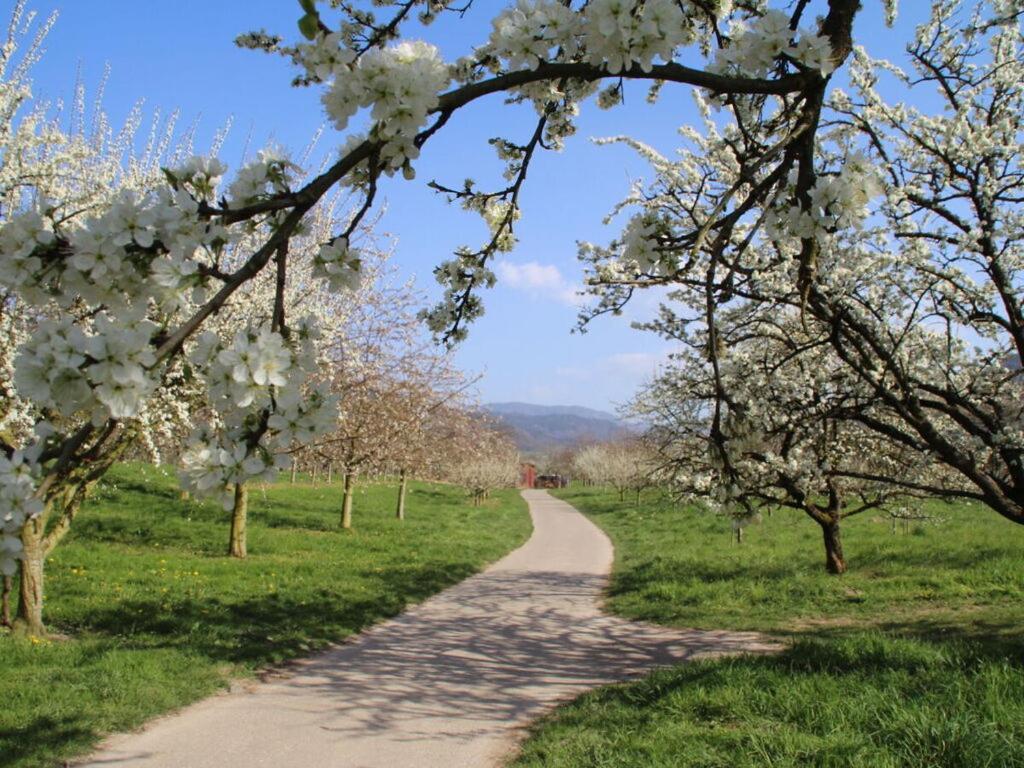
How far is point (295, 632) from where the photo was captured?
846cm

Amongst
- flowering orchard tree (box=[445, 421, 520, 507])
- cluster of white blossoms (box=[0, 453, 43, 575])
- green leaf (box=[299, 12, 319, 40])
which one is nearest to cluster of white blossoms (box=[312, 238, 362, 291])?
green leaf (box=[299, 12, 319, 40])

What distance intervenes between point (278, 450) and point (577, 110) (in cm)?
251

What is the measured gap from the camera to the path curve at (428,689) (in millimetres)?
5055

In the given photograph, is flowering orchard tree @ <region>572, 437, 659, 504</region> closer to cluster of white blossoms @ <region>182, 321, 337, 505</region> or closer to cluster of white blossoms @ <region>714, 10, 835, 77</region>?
cluster of white blossoms @ <region>714, 10, 835, 77</region>

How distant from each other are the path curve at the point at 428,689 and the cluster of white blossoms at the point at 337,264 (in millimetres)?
3830

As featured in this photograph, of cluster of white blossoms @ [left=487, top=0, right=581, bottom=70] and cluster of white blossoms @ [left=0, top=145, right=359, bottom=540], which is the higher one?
cluster of white blossoms @ [left=487, top=0, right=581, bottom=70]

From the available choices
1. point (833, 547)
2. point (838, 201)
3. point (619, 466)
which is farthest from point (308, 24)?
point (619, 466)

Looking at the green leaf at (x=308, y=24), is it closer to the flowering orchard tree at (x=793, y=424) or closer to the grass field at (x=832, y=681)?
the grass field at (x=832, y=681)

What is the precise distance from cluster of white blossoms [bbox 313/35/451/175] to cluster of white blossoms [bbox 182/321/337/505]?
61 centimetres

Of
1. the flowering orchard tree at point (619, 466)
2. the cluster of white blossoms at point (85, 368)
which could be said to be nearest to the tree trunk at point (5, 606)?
the cluster of white blossoms at point (85, 368)

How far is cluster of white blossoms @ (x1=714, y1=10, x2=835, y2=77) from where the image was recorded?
95.8 inches

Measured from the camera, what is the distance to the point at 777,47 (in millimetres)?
2461

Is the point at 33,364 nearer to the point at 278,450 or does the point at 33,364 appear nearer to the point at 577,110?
the point at 278,450

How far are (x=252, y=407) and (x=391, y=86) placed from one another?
0.88 metres
